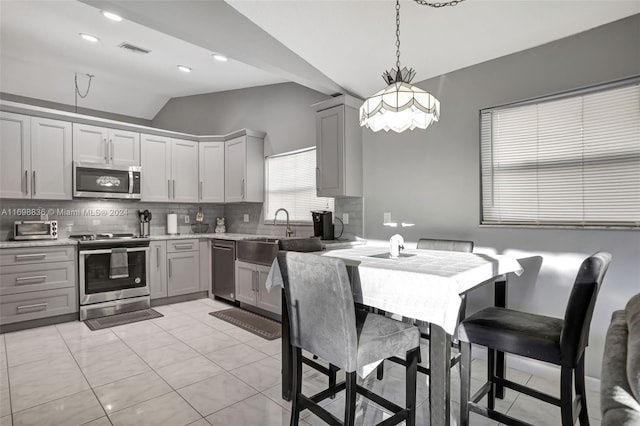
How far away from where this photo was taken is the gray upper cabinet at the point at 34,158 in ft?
12.3

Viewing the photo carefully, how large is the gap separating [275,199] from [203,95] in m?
2.32

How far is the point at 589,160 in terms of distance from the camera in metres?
2.42

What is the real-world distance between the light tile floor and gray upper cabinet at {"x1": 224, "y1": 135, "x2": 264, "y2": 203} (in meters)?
2.14

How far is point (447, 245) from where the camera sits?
273cm

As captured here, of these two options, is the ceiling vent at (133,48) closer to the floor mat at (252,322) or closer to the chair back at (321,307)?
the floor mat at (252,322)

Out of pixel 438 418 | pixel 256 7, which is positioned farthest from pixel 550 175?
pixel 256 7

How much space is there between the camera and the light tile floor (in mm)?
2066

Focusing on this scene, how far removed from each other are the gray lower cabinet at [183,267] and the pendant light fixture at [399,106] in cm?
361

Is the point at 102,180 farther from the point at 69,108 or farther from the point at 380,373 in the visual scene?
the point at 380,373

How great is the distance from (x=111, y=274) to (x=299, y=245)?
292 cm

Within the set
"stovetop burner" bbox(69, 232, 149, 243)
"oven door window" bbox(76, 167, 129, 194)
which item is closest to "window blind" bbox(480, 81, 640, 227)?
"stovetop burner" bbox(69, 232, 149, 243)

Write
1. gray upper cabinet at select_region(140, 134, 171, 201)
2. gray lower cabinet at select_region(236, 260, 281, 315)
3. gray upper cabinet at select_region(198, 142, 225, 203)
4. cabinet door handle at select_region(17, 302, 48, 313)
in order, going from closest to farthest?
1. cabinet door handle at select_region(17, 302, 48, 313)
2. gray lower cabinet at select_region(236, 260, 281, 315)
3. gray upper cabinet at select_region(140, 134, 171, 201)
4. gray upper cabinet at select_region(198, 142, 225, 203)

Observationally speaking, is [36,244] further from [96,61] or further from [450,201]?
[450,201]

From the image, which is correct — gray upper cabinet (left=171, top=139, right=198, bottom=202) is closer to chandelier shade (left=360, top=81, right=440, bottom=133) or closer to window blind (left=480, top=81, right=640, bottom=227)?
chandelier shade (left=360, top=81, right=440, bottom=133)
